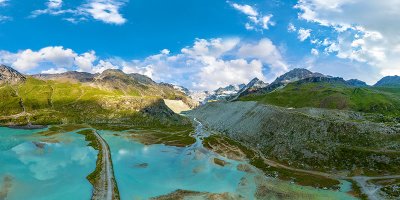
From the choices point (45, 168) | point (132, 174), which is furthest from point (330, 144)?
point (45, 168)

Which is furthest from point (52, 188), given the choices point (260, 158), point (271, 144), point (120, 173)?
point (271, 144)

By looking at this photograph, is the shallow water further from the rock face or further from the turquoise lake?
the rock face

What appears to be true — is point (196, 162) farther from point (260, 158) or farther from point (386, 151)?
point (386, 151)

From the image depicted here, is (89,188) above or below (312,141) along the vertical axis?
below

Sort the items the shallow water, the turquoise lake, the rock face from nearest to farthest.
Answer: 1. the shallow water
2. the turquoise lake
3. the rock face

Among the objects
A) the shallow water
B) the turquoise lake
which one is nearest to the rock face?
the turquoise lake

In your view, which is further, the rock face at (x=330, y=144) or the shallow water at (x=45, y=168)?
the rock face at (x=330, y=144)

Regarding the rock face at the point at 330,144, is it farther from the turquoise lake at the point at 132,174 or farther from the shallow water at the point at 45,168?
the shallow water at the point at 45,168

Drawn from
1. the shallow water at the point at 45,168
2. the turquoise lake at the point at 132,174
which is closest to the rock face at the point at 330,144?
the turquoise lake at the point at 132,174

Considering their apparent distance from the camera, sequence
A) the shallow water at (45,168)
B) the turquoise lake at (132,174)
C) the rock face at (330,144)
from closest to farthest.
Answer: the shallow water at (45,168)
the turquoise lake at (132,174)
the rock face at (330,144)
